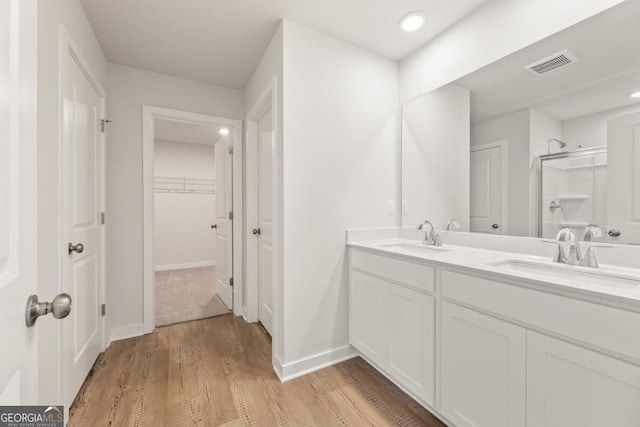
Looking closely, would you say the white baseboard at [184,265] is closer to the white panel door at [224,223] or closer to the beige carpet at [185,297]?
the beige carpet at [185,297]

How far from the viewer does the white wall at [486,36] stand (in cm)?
138

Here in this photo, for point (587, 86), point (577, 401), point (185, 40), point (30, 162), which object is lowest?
point (577, 401)

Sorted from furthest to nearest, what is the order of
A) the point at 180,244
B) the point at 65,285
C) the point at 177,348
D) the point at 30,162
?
the point at 180,244, the point at 177,348, the point at 65,285, the point at 30,162

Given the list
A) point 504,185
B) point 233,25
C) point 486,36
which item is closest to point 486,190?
point 504,185

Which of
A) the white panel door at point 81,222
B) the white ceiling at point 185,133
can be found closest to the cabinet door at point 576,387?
the white panel door at point 81,222

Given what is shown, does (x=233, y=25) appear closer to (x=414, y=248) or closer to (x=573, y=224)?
(x=414, y=248)

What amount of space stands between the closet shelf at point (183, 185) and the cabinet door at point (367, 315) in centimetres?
432

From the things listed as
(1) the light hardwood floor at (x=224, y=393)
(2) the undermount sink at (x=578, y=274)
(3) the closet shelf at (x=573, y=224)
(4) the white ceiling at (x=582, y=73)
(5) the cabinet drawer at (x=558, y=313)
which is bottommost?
(1) the light hardwood floor at (x=224, y=393)

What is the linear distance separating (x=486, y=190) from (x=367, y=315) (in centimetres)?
115

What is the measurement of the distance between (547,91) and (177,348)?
308cm

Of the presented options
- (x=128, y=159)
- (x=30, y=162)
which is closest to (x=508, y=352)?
(x=30, y=162)

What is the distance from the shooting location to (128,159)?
94.6 inches

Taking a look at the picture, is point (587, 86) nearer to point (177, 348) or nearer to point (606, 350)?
point (606, 350)

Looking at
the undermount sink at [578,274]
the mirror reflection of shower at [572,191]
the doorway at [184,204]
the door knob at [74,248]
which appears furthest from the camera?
the doorway at [184,204]
